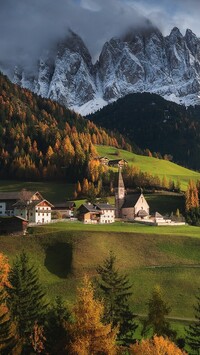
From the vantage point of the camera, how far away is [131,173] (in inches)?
6447

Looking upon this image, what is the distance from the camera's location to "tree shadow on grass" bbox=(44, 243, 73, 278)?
257 ft

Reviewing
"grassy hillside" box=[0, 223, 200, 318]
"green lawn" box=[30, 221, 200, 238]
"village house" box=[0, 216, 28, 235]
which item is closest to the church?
"green lawn" box=[30, 221, 200, 238]

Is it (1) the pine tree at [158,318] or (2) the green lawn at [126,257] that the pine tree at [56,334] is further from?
(2) the green lawn at [126,257]

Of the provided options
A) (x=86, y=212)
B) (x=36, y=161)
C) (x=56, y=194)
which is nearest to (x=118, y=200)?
(x=86, y=212)

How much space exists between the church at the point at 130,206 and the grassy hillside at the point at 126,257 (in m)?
27.6

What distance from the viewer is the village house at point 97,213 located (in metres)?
115

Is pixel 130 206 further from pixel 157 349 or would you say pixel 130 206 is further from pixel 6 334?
pixel 157 349

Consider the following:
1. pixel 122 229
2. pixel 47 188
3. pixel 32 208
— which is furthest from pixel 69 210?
pixel 47 188

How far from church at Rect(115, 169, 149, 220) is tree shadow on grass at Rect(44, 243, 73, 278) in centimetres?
4142

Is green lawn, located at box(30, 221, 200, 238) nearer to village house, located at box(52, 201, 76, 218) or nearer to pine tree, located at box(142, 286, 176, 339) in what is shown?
village house, located at box(52, 201, 76, 218)

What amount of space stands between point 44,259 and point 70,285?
9566 mm

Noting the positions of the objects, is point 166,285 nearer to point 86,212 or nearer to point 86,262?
point 86,262

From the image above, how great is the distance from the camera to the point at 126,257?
82125 mm

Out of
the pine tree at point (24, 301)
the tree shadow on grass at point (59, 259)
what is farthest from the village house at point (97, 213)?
the pine tree at point (24, 301)
